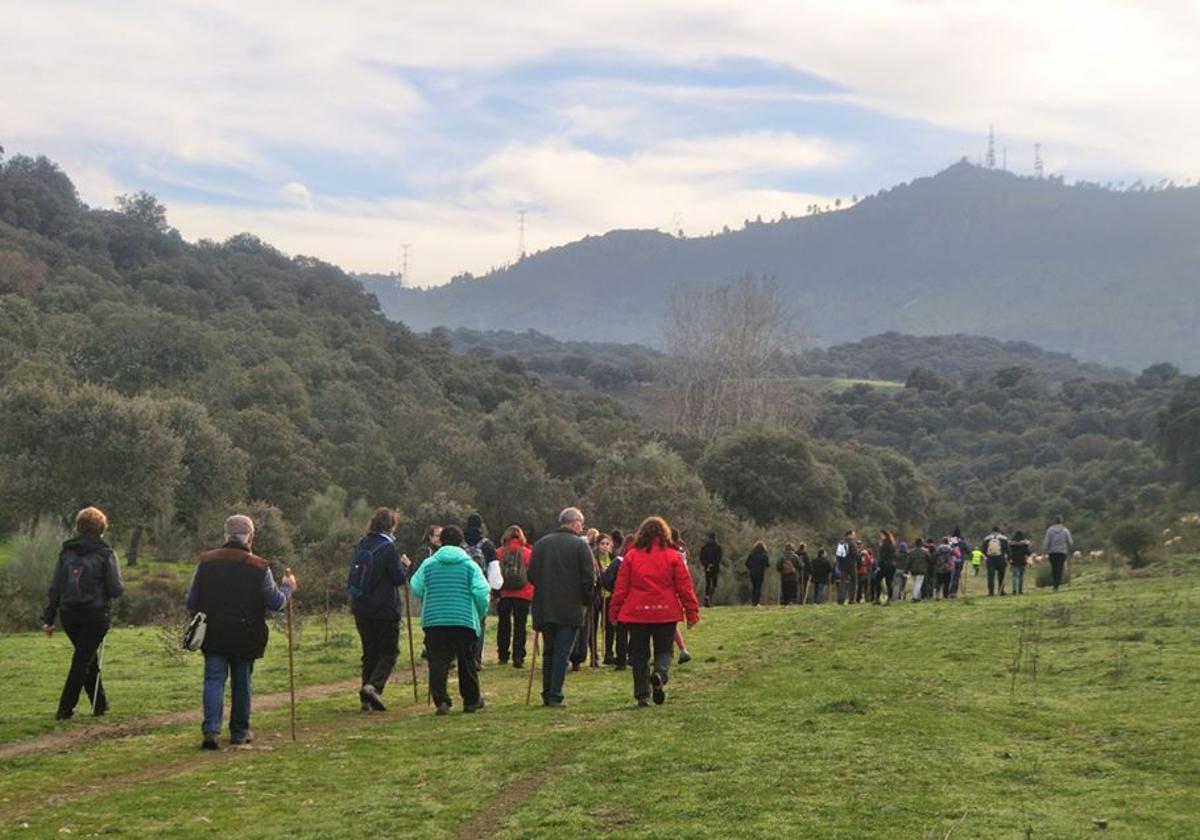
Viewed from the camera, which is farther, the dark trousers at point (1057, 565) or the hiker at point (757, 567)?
the hiker at point (757, 567)

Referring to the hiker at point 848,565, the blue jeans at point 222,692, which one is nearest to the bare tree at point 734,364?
the hiker at point 848,565

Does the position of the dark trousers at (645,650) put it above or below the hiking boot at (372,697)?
above

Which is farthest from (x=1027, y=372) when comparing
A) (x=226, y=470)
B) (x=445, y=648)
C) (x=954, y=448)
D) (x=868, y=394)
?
(x=445, y=648)

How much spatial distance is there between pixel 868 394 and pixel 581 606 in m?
144

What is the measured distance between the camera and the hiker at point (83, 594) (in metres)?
14.3

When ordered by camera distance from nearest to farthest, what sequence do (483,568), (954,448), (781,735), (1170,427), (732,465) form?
(781,735) → (483,568) → (732,465) → (1170,427) → (954,448)

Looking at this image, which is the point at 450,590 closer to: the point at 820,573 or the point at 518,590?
the point at 518,590

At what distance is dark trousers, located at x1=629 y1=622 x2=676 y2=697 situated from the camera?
1500 centimetres

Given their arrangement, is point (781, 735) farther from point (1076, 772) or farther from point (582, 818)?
point (582, 818)

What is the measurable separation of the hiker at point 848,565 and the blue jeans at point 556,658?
2357 cm

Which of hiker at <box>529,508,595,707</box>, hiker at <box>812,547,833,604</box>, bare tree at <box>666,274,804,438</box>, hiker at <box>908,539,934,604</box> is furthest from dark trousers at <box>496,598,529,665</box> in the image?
bare tree at <box>666,274,804,438</box>

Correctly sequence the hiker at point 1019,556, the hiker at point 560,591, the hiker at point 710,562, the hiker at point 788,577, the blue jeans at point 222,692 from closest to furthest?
1. the blue jeans at point 222,692
2. the hiker at point 560,591
3. the hiker at point 1019,556
4. the hiker at point 710,562
5. the hiker at point 788,577

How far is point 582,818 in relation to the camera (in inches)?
369

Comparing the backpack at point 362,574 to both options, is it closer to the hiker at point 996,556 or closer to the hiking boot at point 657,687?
the hiking boot at point 657,687
